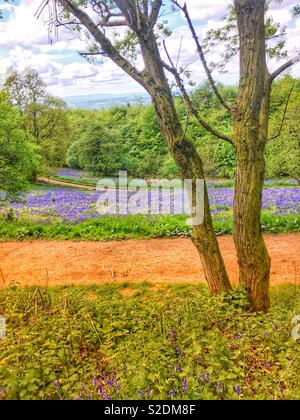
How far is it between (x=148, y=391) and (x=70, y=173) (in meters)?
41.0

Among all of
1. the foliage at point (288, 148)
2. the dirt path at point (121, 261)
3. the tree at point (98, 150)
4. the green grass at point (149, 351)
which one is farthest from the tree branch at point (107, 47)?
the tree at point (98, 150)

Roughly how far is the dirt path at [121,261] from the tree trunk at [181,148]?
2368 millimetres

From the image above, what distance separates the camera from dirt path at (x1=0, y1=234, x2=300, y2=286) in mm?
7734

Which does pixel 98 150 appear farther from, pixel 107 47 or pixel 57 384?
pixel 57 384

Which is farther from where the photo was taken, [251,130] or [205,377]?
[251,130]

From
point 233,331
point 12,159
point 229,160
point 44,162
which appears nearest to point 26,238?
point 12,159

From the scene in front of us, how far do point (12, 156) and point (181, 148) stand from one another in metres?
9.83

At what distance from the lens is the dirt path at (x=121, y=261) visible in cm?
773

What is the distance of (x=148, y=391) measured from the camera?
282 cm

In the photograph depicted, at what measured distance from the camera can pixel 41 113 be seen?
31.7 m

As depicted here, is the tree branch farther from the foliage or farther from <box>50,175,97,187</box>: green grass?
<box>50,175,97,187</box>: green grass

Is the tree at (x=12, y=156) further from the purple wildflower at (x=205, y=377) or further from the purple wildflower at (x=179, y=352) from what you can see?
the purple wildflower at (x=205, y=377)
